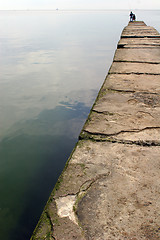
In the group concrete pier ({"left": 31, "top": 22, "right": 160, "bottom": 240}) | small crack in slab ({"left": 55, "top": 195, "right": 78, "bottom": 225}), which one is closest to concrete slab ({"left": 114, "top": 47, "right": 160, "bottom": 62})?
concrete pier ({"left": 31, "top": 22, "right": 160, "bottom": 240})

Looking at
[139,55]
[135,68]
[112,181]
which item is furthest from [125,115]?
[139,55]

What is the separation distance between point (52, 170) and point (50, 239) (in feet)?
5.16

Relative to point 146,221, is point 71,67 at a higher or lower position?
lower

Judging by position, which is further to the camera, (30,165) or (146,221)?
(30,165)

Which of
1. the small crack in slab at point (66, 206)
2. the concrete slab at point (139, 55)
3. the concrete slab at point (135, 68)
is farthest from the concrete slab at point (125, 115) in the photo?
the concrete slab at point (139, 55)

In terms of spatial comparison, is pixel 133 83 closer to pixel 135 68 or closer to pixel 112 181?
pixel 135 68

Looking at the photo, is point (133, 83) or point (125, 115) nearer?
point (125, 115)

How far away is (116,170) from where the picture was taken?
101 cm

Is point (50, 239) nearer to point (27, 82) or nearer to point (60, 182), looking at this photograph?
point (60, 182)

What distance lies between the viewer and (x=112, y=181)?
95 cm

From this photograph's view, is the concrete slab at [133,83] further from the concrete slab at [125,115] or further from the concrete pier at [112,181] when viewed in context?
the concrete pier at [112,181]

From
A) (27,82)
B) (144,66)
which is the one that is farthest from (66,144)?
(27,82)

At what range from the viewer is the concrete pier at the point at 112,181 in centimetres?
74

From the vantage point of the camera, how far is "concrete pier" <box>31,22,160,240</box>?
0.74 meters
